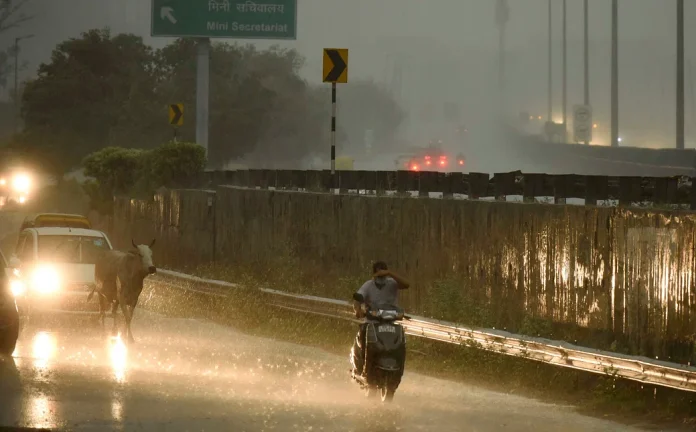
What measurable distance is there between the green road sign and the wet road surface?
1030 inches

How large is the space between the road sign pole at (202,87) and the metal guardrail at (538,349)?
27762mm

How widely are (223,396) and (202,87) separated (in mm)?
35798

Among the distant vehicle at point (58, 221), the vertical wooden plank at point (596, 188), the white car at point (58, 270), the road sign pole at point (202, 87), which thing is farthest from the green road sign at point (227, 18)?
the vertical wooden plank at point (596, 188)

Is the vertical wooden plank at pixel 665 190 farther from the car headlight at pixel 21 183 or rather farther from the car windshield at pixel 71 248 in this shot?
the car headlight at pixel 21 183

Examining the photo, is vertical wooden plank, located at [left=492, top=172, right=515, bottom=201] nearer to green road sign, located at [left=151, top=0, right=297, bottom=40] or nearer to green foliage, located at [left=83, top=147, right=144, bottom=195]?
green road sign, located at [left=151, top=0, right=297, bottom=40]

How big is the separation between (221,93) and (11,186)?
14376 millimetres

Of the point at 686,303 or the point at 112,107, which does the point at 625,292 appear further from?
the point at 112,107

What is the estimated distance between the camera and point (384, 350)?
44.4ft

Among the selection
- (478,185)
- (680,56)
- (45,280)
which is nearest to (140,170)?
(45,280)

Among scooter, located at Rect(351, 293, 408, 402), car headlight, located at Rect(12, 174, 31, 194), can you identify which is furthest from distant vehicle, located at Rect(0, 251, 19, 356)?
car headlight, located at Rect(12, 174, 31, 194)

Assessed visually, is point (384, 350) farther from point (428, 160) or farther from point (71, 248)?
point (428, 160)

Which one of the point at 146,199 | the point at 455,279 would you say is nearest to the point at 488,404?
the point at 455,279

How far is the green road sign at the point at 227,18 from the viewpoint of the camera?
45.0m

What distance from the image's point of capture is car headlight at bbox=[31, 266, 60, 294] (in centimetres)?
2186
